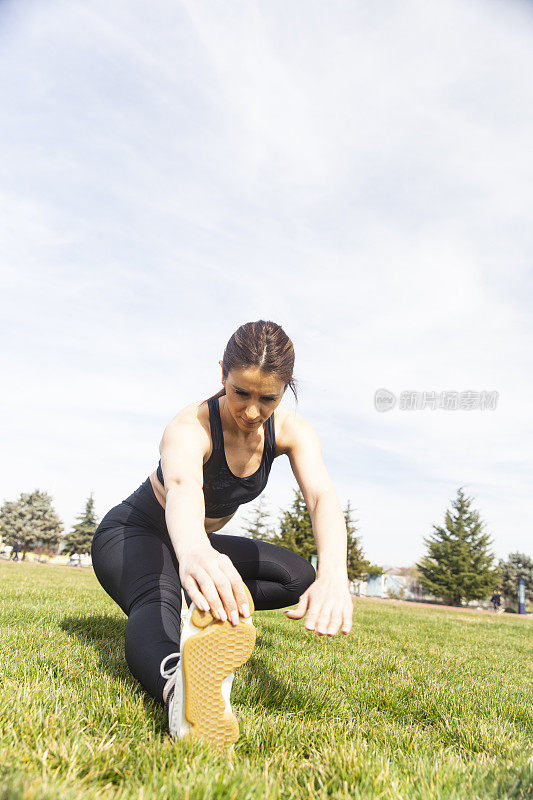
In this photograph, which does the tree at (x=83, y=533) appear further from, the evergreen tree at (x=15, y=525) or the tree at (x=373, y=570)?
the tree at (x=373, y=570)

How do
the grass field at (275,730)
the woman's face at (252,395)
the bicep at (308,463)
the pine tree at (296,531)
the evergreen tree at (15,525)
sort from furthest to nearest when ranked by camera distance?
the evergreen tree at (15,525), the pine tree at (296,531), the bicep at (308,463), the woman's face at (252,395), the grass field at (275,730)

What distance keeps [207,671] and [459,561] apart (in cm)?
4781

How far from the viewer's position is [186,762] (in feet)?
5.77

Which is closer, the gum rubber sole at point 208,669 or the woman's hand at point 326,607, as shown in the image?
the gum rubber sole at point 208,669

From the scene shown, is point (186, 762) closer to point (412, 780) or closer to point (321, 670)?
point (412, 780)

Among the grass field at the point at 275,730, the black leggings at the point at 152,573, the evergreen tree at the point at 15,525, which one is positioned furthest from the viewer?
the evergreen tree at the point at 15,525

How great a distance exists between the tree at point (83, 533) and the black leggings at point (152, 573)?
181ft

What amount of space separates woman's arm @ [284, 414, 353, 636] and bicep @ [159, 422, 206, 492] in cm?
56

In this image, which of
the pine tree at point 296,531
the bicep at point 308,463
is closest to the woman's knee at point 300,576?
the bicep at point 308,463

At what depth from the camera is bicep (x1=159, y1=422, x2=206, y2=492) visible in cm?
262

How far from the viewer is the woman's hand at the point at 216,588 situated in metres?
1.92

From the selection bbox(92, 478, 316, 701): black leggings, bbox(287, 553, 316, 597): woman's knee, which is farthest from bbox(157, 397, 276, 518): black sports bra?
bbox(287, 553, 316, 597): woman's knee

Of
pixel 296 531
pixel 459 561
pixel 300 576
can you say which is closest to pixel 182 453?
pixel 300 576

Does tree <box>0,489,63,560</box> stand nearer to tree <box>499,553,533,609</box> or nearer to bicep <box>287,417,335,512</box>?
tree <box>499,553,533,609</box>
